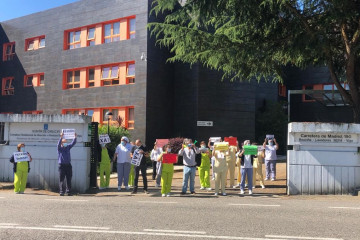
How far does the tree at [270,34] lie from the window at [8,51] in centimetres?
2174

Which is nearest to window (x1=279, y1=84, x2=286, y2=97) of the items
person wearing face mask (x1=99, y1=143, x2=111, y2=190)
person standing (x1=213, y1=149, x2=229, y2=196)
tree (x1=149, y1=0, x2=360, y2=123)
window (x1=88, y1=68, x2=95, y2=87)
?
window (x1=88, y1=68, x2=95, y2=87)

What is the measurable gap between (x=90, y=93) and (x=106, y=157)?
46.3 ft

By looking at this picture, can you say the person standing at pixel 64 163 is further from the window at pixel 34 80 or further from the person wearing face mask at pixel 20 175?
the window at pixel 34 80

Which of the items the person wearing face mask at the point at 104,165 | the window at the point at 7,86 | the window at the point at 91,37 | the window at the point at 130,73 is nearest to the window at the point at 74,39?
the window at the point at 91,37

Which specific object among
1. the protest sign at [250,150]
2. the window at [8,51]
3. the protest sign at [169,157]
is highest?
the window at [8,51]

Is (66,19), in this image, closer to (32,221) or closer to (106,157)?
(106,157)

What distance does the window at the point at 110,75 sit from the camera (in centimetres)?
2495

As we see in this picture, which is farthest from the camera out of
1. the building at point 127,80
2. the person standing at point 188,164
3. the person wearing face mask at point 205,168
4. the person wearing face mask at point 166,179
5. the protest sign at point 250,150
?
the building at point 127,80

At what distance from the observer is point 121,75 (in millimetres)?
24625

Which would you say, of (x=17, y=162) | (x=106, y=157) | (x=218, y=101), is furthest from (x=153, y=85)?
(x=17, y=162)

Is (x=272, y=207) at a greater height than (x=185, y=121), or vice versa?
(x=185, y=121)

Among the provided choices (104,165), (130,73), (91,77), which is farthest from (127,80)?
(104,165)

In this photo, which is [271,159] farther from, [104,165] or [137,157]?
[104,165]

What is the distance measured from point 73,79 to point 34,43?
5263mm
